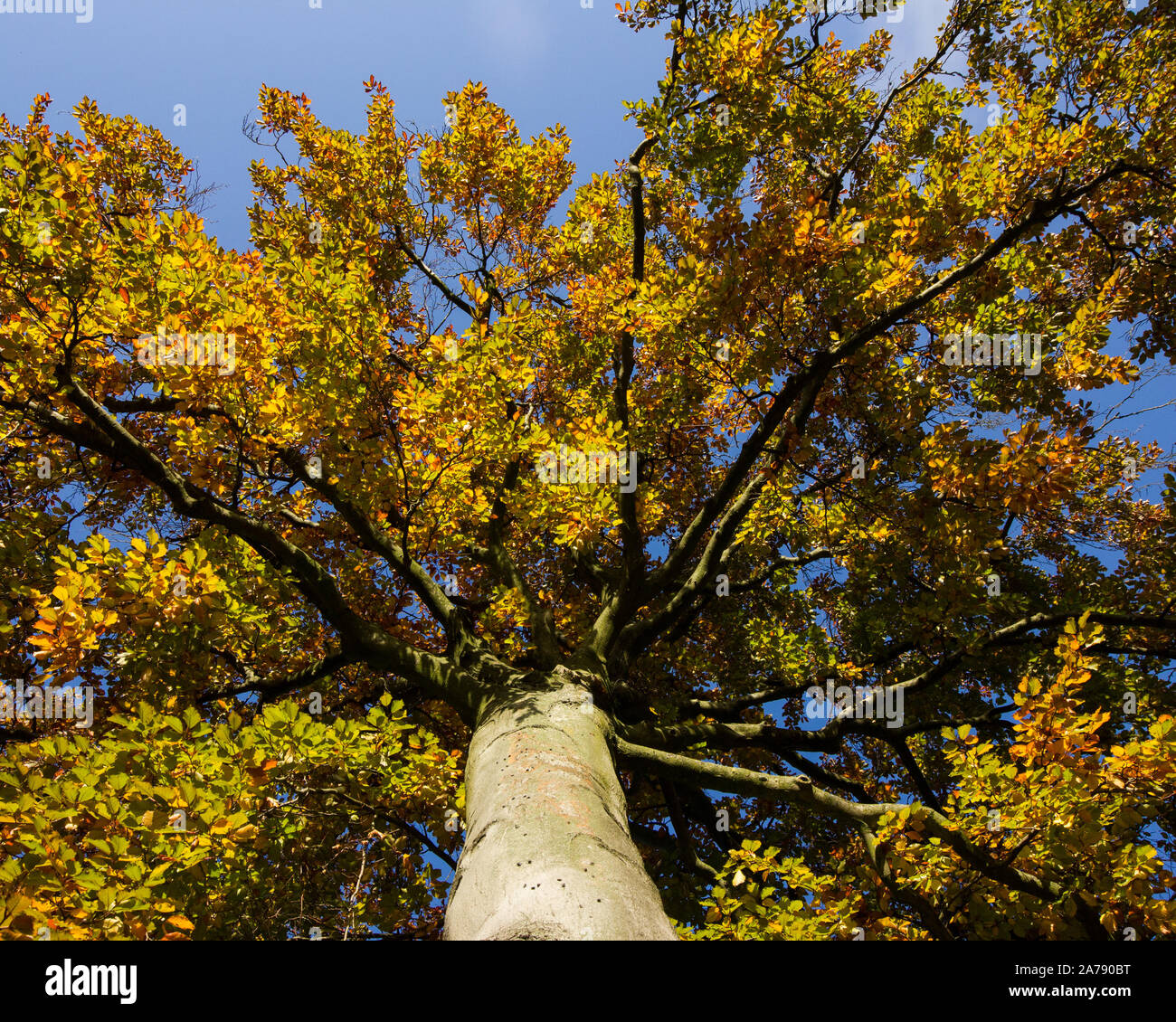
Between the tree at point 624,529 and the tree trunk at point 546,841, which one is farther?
the tree at point 624,529

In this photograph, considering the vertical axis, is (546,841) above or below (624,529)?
below

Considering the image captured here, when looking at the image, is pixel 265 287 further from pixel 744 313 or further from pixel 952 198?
pixel 952 198

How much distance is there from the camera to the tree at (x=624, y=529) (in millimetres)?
2912

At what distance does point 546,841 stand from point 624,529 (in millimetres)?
3095

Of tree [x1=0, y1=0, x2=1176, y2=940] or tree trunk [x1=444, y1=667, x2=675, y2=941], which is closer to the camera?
tree trunk [x1=444, y1=667, x2=675, y2=941]

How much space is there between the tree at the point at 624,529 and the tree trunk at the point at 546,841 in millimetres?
26

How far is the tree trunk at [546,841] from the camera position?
209 centimetres

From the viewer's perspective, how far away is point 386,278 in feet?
29.7

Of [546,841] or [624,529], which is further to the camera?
[624,529]

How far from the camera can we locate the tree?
9.55 feet

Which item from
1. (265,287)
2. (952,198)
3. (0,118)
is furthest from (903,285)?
(0,118)

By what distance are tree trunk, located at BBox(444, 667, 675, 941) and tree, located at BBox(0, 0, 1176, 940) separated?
26mm

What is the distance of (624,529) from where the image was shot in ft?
17.3
